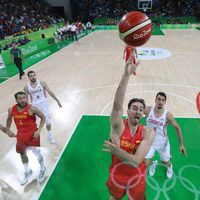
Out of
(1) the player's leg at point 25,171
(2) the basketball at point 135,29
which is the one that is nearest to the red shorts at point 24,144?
(1) the player's leg at point 25,171

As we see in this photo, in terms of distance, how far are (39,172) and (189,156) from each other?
3.13 m

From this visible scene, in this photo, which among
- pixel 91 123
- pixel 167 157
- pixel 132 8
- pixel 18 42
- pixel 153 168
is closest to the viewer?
pixel 167 157

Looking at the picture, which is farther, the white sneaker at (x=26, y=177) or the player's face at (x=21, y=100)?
the white sneaker at (x=26, y=177)

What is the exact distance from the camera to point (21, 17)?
23.2 metres

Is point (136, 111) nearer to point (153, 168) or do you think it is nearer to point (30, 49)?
point (153, 168)

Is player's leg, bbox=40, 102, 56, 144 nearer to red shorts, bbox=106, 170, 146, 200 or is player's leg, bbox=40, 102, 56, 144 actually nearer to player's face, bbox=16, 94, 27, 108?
player's face, bbox=16, 94, 27, 108

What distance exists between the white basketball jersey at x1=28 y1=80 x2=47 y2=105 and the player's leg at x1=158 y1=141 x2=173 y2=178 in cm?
293

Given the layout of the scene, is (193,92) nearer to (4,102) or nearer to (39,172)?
(39,172)

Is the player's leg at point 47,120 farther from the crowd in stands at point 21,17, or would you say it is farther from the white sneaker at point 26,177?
the crowd in stands at point 21,17

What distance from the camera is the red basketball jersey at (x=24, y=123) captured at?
3793mm

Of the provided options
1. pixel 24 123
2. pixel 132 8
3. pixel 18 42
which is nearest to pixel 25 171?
pixel 24 123

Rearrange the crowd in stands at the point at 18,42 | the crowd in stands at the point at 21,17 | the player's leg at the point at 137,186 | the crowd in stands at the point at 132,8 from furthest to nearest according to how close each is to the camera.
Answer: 1. the crowd in stands at the point at 132,8
2. the crowd in stands at the point at 21,17
3. the crowd in stands at the point at 18,42
4. the player's leg at the point at 137,186

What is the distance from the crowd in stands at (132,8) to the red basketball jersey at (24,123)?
3157cm

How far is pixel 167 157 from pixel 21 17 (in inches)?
930
